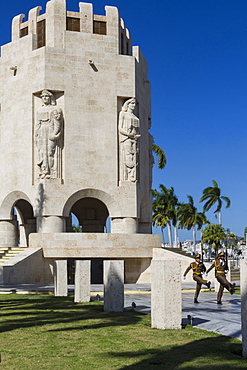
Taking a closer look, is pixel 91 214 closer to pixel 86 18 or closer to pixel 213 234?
pixel 86 18

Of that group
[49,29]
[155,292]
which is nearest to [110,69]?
[49,29]

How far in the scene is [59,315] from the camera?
12.5 m

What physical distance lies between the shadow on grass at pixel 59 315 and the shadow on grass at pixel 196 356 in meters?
2.75

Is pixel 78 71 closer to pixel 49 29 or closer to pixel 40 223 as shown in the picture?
pixel 49 29

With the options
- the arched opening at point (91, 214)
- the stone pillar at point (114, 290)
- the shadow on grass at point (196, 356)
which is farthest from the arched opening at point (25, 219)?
the shadow on grass at point (196, 356)

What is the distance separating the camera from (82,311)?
43.1 ft

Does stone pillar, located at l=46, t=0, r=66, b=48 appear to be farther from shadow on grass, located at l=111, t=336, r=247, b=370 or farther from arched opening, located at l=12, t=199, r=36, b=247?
shadow on grass, located at l=111, t=336, r=247, b=370

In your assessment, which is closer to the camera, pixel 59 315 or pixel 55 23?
pixel 59 315

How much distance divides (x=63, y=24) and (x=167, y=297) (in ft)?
79.4

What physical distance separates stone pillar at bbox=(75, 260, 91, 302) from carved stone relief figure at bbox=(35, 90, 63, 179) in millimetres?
14680

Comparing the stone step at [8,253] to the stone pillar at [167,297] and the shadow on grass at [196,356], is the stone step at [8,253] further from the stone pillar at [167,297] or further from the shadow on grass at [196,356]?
the shadow on grass at [196,356]

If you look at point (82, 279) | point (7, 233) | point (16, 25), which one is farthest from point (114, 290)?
point (16, 25)

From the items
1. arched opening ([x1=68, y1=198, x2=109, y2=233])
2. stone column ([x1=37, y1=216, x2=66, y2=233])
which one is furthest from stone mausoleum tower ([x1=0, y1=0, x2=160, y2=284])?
arched opening ([x1=68, y1=198, x2=109, y2=233])

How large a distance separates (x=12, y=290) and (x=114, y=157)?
39.6 feet
